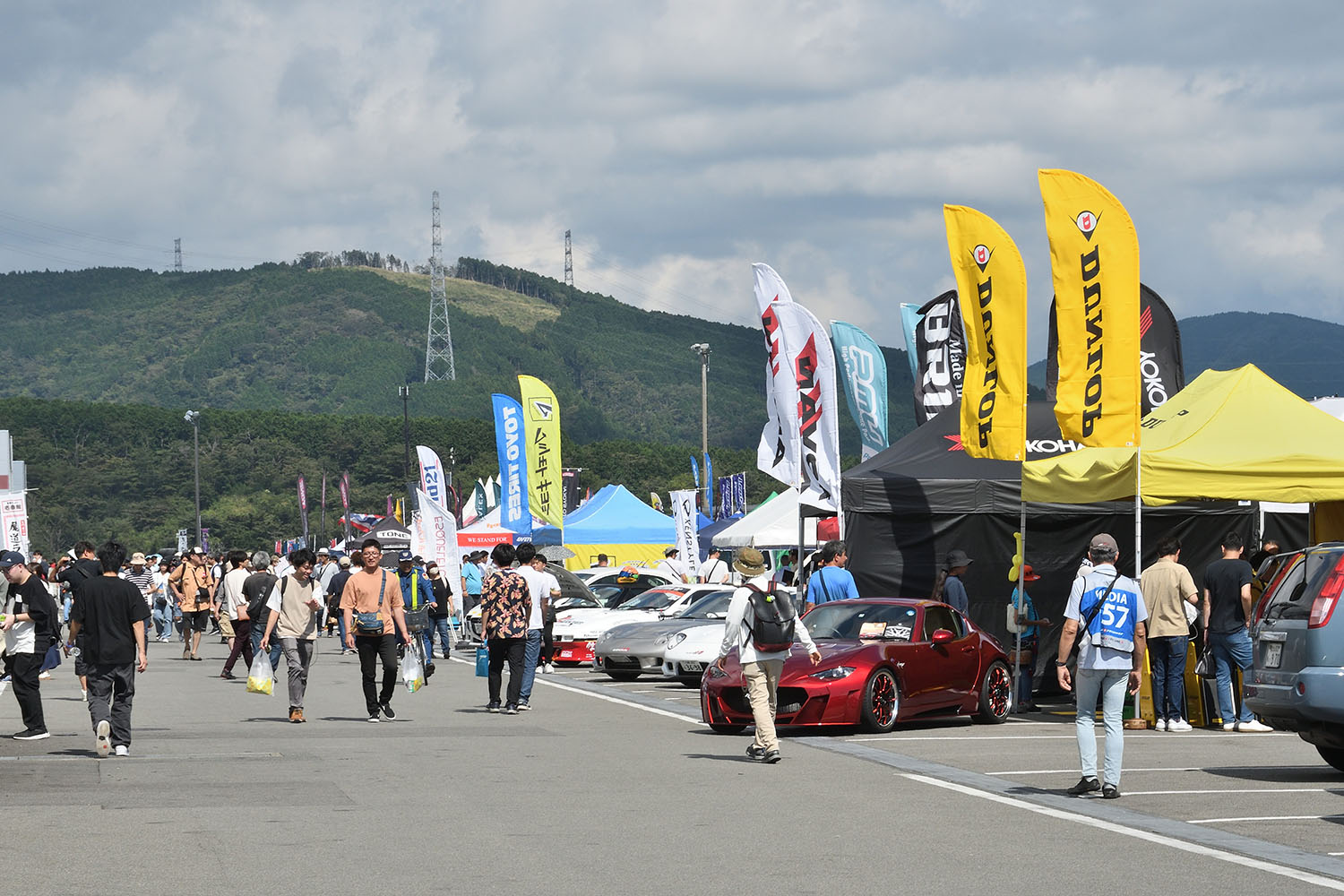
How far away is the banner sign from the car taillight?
12.5 meters

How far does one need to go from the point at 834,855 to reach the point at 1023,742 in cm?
681

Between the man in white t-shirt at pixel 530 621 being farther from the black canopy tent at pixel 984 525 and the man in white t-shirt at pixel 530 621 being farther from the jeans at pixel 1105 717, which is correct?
the jeans at pixel 1105 717

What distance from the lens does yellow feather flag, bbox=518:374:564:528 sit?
33.9 metres

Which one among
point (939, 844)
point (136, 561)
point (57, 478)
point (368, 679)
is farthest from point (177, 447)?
point (939, 844)

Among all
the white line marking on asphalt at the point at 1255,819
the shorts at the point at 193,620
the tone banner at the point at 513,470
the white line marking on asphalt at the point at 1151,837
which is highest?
the tone banner at the point at 513,470

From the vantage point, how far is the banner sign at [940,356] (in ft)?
79.7

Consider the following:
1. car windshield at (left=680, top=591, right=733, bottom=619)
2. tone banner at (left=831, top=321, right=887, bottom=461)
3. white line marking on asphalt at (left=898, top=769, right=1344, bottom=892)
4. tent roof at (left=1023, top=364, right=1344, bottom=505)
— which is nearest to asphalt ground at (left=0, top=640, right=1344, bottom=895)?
white line marking on asphalt at (left=898, top=769, right=1344, bottom=892)

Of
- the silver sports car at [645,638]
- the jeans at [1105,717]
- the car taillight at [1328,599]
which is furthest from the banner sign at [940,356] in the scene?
the jeans at [1105,717]

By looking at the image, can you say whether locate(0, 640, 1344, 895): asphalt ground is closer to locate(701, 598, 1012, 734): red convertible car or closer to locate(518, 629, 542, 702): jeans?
locate(701, 598, 1012, 734): red convertible car

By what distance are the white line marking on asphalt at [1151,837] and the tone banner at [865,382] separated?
15106 mm

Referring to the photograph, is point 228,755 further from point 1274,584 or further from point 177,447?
point 177,447

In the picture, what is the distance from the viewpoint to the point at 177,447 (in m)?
133

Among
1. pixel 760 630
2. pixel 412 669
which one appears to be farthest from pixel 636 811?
pixel 412 669

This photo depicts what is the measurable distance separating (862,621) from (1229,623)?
345 centimetres
